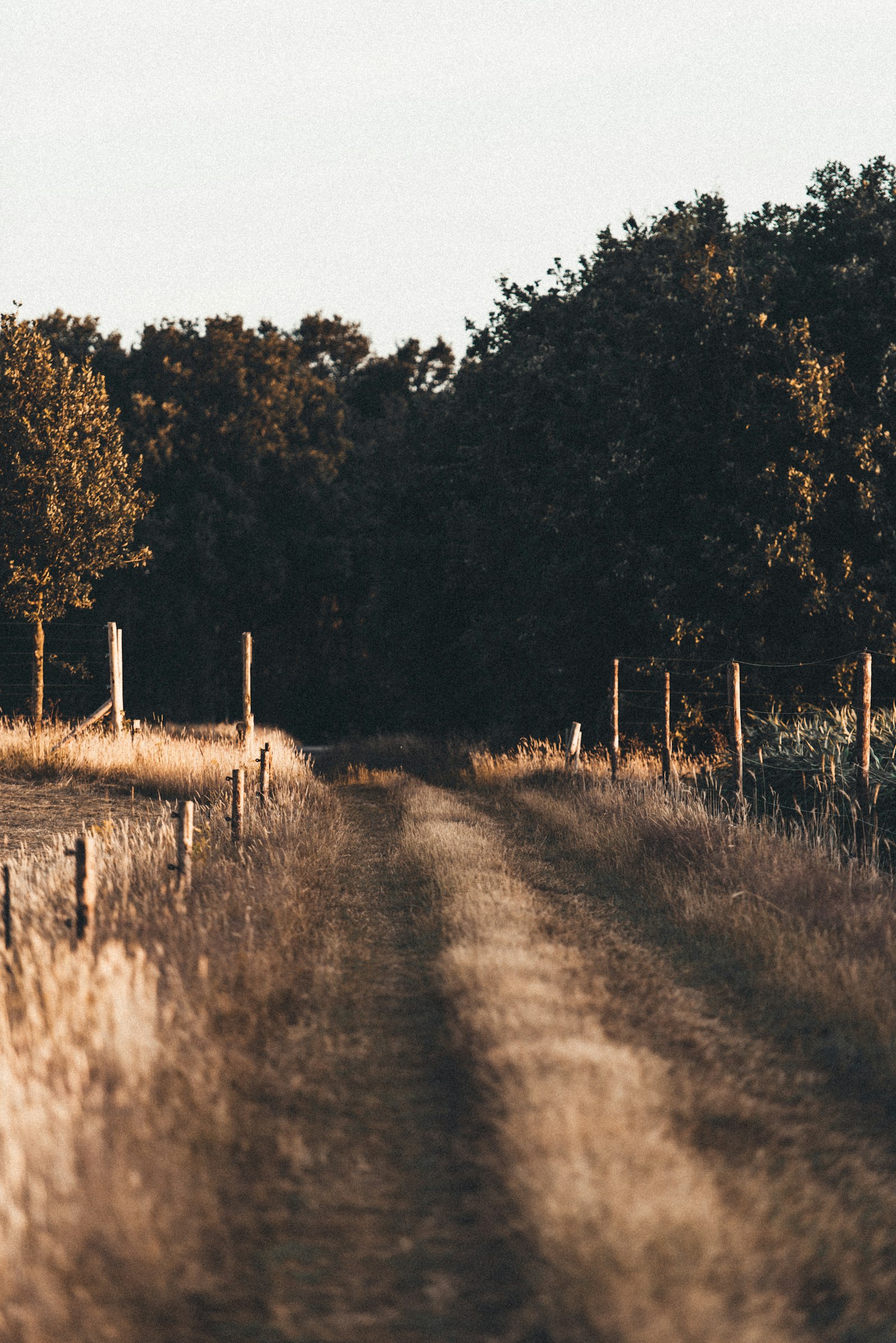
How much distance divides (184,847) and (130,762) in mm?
10301

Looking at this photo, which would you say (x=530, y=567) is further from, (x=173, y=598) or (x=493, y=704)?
(x=173, y=598)

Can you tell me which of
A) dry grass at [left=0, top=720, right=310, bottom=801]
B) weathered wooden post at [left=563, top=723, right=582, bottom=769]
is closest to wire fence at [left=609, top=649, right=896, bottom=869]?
weathered wooden post at [left=563, top=723, right=582, bottom=769]

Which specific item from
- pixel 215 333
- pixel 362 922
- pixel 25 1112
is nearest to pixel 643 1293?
pixel 25 1112

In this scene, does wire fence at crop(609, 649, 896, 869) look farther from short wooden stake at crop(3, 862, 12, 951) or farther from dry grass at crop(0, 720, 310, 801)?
dry grass at crop(0, 720, 310, 801)

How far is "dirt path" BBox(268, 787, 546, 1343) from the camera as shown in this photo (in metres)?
3.25

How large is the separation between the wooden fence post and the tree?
58.7 feet

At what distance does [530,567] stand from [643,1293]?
2207 centimetres

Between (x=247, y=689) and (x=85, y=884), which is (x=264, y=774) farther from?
(x=85, y=884)

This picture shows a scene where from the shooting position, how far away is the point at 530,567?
24.7 m

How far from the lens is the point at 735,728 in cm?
1266

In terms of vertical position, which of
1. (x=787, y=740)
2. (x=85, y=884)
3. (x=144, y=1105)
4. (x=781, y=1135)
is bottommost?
(x=781, y=1135)

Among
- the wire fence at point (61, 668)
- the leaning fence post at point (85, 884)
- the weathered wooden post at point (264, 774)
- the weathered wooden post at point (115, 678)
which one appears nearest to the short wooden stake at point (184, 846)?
the leaning fence post at point (85, 884)

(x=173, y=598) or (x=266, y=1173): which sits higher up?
(x=173, y=598)

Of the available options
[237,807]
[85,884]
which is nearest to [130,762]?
[237,807]
